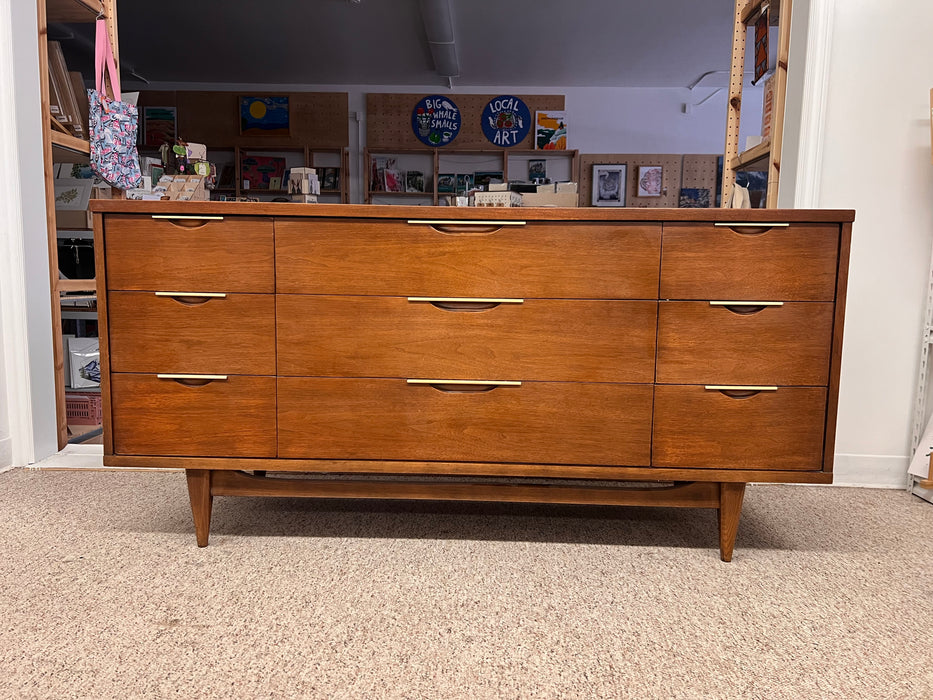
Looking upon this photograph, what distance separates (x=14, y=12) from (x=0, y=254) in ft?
2.80

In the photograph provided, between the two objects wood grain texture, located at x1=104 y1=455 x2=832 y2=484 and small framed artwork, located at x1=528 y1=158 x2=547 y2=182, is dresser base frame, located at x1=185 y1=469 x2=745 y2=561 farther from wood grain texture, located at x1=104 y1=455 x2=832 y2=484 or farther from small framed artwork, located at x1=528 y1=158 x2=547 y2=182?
small framed artwork, located at x1=528 y1=158 x2=547 y2=182

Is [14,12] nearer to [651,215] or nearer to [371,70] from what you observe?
[651,215]

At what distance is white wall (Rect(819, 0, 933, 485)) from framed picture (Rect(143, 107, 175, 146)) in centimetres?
643

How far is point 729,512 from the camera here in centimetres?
149

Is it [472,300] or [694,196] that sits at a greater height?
[694,196]

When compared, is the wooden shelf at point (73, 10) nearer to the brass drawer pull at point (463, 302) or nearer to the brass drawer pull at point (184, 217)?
the brass drawer pull at point (184, 217)

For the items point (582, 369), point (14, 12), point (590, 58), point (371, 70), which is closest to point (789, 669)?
point (582, 369)

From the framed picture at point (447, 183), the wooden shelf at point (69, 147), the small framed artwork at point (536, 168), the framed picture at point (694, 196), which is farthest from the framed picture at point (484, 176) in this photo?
the wooden shelf at point (69, 147)

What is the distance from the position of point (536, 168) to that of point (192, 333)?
5.58m

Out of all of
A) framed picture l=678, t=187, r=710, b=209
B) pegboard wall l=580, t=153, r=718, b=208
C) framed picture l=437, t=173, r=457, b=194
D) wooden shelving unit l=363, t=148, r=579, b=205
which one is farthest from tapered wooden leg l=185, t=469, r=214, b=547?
framed picture l=678, t=187, r=710, b=209

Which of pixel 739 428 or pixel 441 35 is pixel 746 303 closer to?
pixel 739 428

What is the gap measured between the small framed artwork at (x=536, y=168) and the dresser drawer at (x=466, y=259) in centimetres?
533

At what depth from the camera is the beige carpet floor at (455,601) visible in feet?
3.42

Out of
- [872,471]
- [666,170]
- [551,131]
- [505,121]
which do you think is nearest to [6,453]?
[872,471]
